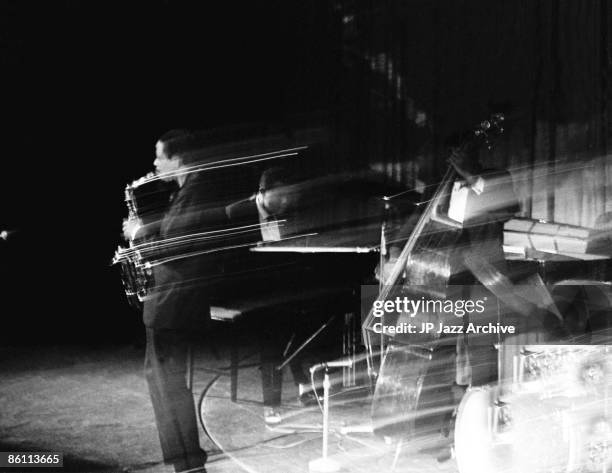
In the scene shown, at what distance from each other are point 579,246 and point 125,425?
3060mm

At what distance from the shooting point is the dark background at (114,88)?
6250 mm

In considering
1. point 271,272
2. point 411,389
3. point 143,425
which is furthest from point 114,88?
point 411,389

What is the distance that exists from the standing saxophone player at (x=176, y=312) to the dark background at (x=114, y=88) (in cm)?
338

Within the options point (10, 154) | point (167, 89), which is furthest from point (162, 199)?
point (10, 154)

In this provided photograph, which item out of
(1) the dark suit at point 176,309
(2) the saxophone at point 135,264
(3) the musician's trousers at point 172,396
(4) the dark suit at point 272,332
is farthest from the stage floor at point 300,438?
(2) the saxophone at point 135,264

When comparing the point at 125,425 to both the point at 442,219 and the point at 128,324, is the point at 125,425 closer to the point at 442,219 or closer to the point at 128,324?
the point at 442,219

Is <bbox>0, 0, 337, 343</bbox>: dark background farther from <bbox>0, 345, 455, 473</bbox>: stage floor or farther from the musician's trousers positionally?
the musician's trousers

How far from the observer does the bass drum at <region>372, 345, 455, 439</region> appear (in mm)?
2771

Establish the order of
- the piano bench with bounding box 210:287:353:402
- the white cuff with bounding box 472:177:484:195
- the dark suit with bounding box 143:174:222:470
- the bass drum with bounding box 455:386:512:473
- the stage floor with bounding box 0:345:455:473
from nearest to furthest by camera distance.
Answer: the bass drum with bounding box 455:386:512:473 → the white cuff with bounding box 472:177:484:195 → the dark suit with bounding box 143:174:222:470 → the stage floor with bounding box 0:345:455:473 → the piano bench with bounding box 210:287:353:402

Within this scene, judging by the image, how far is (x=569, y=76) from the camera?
12.9 feet

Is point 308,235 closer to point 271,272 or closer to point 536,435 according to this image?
point 271,272

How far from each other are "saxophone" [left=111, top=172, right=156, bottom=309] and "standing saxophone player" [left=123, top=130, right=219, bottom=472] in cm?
30

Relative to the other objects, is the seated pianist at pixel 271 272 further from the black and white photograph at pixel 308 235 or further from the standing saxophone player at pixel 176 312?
the standing saxophone player at pixel 176 312

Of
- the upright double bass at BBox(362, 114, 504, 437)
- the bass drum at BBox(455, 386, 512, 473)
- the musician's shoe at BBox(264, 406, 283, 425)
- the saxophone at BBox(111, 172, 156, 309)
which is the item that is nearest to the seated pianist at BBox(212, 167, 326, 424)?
the musician's shoe at BBox(264, 406, 283, 425)
